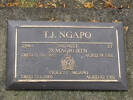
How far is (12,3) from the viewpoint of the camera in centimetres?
638

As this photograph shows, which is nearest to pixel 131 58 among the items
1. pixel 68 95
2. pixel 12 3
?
pixel 68 95

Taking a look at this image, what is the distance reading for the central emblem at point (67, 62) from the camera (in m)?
4.99

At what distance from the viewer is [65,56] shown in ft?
16.6

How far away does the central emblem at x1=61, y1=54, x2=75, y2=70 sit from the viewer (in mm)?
4992

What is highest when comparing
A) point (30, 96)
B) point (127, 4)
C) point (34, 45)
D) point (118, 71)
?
point (127, 4)

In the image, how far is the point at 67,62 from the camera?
4992 mm

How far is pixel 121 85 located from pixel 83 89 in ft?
2.13

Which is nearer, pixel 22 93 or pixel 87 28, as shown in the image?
pixel 22 93

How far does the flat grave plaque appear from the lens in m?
4.93

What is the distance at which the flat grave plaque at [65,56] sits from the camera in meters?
4.93

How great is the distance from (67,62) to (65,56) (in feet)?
0.41

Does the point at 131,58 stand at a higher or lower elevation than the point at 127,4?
lower

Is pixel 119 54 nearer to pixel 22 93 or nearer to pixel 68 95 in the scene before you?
pixel 68 95

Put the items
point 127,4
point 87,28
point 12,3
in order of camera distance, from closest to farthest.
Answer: point 87,28
point 127,4
point 12,3
